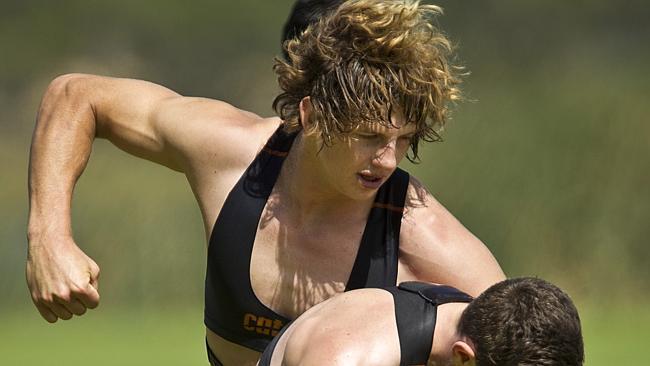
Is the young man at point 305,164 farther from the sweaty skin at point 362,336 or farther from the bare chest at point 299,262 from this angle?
the sweaty skin at point 362,336

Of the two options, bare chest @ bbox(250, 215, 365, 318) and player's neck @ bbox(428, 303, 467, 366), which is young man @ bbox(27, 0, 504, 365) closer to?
bare chest @ bbox(250, 215, 365, 318)

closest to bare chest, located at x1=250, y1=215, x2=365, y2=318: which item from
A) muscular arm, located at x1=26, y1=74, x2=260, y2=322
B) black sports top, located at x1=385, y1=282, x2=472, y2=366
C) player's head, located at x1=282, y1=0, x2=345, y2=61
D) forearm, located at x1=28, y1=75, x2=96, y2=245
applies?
muscular arm, located at x1=26, y1=74, x2=260, y2=322

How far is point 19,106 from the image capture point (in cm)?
782

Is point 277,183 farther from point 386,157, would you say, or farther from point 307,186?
point 386,157

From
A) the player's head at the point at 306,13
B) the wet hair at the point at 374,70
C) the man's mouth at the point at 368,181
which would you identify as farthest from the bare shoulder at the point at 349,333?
the player's head at the point at 306,13

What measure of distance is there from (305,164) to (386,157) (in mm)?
291

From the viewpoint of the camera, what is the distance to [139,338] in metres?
6.91

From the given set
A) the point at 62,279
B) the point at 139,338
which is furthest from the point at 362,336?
the point at 139,338

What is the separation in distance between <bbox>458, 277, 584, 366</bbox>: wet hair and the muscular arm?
0.91 metres

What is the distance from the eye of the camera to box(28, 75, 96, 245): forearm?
305 cm

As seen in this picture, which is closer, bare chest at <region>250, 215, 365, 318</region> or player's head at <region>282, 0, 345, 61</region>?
bare chest at <region>250, 215, 365, 318</region>

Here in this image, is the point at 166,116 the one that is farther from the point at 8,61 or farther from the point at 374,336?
the point at 8,61

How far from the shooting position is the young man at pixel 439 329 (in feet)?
8.66

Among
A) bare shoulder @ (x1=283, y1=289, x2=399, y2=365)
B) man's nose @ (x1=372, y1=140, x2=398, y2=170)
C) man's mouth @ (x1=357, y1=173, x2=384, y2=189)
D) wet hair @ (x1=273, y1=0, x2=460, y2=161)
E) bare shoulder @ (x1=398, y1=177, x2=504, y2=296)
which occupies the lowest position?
bare shoulder @ (x1=283, y1=289, x2=399, y2=365)
